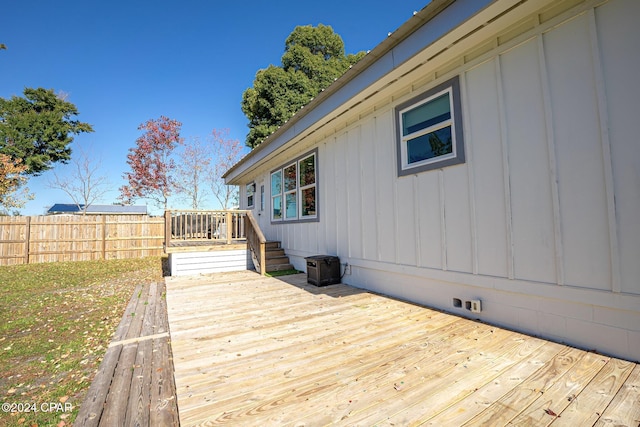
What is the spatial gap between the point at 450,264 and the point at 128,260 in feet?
39.4

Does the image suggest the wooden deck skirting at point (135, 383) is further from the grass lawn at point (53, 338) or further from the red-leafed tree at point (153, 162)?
the red-leafed tree at point (153, 162)

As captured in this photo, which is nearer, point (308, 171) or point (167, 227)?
point (167, 227)

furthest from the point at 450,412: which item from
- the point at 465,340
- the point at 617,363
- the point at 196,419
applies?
the point at 617,363

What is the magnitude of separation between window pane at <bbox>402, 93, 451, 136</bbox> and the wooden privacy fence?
38.9 feet

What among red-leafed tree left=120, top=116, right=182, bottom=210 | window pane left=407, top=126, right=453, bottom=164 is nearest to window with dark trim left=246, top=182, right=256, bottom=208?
window pane left=407, top=126, right=453, bottom=164

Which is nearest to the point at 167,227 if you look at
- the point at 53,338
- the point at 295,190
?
the point at 295,190

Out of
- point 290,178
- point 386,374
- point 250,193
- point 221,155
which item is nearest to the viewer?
point 386,374

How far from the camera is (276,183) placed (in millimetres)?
7988

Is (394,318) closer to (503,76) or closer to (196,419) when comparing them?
(196,419)

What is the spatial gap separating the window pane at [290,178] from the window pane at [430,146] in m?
3.80

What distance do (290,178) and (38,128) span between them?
64.3 ft

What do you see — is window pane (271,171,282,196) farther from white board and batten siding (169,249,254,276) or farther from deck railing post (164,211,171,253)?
deck railing post (164,211,171,253)

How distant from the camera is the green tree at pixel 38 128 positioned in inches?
614

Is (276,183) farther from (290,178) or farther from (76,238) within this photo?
(76,238)
